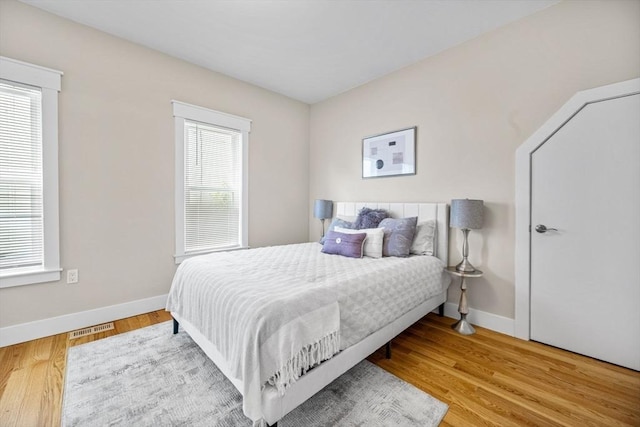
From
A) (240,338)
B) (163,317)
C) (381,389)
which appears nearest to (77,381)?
(163,317)

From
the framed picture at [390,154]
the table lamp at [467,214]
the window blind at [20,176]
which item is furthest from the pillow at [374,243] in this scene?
the window blind at [20,176]

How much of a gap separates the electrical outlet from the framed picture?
10.8ft

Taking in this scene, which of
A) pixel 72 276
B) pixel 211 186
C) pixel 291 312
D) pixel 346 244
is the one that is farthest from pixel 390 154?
pixel 72 276

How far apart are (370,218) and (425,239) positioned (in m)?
0.64

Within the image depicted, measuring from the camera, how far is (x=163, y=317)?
271 cm

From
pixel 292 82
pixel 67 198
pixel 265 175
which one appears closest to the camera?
pixel 67 198

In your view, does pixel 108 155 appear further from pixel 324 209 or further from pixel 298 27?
pixel 324 209

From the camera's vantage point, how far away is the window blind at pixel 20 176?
2.13 metres

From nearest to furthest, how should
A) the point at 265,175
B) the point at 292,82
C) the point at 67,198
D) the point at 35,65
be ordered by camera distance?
the point at 35,65
the point at 67,198
the point at 292,82
the point at 265,175

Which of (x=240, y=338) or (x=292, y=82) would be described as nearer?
(x=240, y=338)

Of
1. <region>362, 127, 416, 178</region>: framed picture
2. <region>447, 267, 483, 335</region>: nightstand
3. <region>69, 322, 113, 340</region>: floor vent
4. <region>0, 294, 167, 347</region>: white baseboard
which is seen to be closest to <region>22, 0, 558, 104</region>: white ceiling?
<region>362, 127, 416, 178</region>: framed picture

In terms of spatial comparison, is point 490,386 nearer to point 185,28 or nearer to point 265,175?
point 265,175

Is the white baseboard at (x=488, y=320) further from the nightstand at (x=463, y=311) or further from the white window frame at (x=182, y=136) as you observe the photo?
the white window frame at (x=182, y=136)

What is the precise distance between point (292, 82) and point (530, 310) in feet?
12.1
